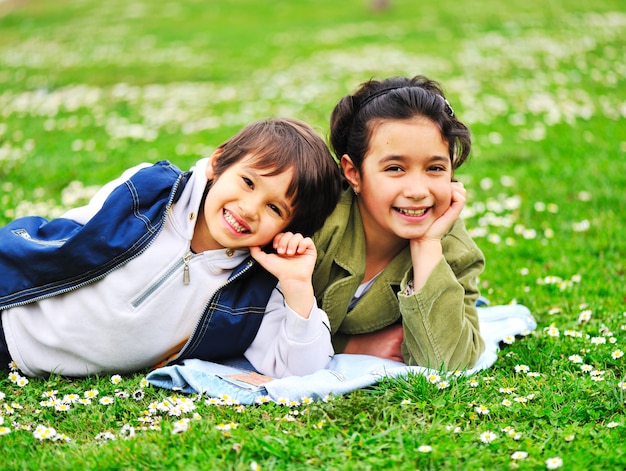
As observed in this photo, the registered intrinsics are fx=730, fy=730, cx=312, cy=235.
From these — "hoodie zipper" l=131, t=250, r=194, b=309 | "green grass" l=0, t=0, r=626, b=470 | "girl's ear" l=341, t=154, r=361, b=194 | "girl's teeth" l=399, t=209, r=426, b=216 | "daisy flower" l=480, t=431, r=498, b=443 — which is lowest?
"green grass" l=0, t=0, r=626, b=470

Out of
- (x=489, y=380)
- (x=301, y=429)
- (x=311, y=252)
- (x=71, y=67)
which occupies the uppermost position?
(x=311, y=252)

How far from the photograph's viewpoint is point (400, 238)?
3775mm

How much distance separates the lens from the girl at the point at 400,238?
346 centimetres

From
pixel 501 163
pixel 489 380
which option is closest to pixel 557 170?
pixel 501 163

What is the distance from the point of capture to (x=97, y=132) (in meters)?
8.36

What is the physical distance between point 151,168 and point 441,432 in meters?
1.79

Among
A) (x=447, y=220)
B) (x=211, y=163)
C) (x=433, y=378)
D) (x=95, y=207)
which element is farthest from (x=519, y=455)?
(x=95, y=207)

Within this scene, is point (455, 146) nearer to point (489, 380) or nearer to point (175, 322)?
point (489, 380)

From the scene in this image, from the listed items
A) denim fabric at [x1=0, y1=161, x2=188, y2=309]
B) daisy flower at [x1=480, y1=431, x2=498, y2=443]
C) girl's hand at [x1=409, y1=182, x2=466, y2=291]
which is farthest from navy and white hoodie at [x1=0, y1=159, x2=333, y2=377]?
daisy flower at [x1=480, y1=431, x2=498, y2=443]

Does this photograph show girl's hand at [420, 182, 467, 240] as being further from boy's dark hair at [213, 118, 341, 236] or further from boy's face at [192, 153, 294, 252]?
boy's face at [192, 153, 294, 252]

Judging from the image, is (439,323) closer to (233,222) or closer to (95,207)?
(233,222)

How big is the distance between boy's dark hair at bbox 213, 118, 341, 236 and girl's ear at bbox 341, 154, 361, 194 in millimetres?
106

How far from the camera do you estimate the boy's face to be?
328cm

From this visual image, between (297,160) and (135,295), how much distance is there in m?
0.96
